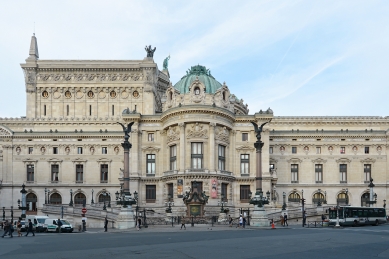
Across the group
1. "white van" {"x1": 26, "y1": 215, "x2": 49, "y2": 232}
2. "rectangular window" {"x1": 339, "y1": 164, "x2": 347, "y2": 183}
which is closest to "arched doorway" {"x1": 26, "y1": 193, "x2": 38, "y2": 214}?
"white van" {"x1": 26, "y1": 215, "x2": 49, "y2": 232}

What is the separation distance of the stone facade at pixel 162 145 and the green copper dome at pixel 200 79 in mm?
369

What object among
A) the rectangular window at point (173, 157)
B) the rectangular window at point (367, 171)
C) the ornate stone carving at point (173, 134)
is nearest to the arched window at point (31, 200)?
the rectangular window at point (173, 157)

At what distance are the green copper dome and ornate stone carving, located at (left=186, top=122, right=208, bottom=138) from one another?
7.31 m

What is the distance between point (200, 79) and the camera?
283ft

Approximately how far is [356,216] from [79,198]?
47.7 m

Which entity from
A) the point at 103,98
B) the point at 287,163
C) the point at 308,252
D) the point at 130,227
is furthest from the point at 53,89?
the point at 308,252

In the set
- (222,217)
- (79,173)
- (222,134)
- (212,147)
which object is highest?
(222,134)

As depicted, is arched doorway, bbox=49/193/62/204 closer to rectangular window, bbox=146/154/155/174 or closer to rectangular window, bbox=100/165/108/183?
rectangular window, bbox=100/165/108/183

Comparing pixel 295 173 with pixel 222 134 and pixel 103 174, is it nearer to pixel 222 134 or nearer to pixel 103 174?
pixel 222 134

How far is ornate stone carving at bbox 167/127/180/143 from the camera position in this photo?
3211 inches

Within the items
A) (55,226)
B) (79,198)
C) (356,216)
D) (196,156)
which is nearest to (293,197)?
(196,156)

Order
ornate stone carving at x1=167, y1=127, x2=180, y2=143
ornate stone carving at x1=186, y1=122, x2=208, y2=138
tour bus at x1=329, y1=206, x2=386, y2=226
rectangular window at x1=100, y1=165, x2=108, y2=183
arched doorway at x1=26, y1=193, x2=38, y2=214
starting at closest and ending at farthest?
tour bus at x1=329, y1=206, x2=386, y2=226 → ornate stone carving at x1=186, y1=122, x2=208, y2=138 → ornate stone carving at x1=167, y1=127, x2=180, y2=143 → arched doorway at x1=26, y1=193, x2=38, y2=214 → rectangular window at x1=100, y1=165, x2=108, y2=183

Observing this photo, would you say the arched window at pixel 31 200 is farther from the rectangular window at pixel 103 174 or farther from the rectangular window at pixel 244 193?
the rectangular window at pixel 244 193

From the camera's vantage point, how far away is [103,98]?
106 m
